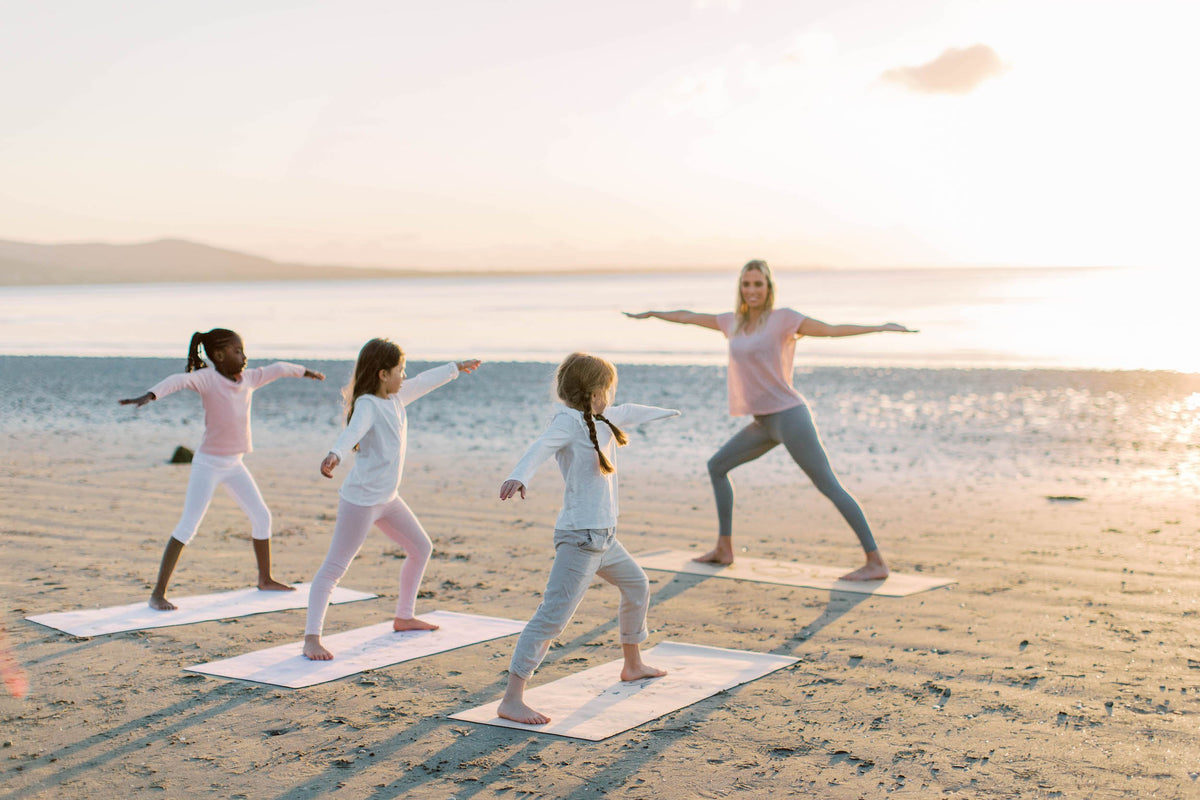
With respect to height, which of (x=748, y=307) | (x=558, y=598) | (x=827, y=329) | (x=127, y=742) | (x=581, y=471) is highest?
(x=748, y=307)

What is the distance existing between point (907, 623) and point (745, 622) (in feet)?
3.02

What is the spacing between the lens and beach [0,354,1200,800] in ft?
13.3

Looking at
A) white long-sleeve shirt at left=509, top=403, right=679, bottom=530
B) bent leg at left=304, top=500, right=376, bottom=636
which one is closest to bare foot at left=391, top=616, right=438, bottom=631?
bent leg at left=304, top=500, right=376, bottom=636

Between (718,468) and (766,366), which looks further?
(718,468)

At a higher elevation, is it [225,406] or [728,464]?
[225,406]

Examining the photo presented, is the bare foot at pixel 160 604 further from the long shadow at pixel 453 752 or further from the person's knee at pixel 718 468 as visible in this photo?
the person's knee at pixel 718 468

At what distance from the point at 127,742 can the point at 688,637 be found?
295cm

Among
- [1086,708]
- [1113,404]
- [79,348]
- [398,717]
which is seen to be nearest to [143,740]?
[398,717]

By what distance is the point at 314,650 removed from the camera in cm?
543

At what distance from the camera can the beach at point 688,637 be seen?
4066 mm

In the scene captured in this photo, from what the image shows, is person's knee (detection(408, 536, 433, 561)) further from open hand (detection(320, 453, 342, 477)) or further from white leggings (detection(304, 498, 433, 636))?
open hand (detection(320, 453, 342, 477))

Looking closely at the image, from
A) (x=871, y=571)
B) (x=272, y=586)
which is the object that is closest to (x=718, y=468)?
(x=871, y=571)

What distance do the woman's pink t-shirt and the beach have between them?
1256 mm

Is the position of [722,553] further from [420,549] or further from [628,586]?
[628,586]
